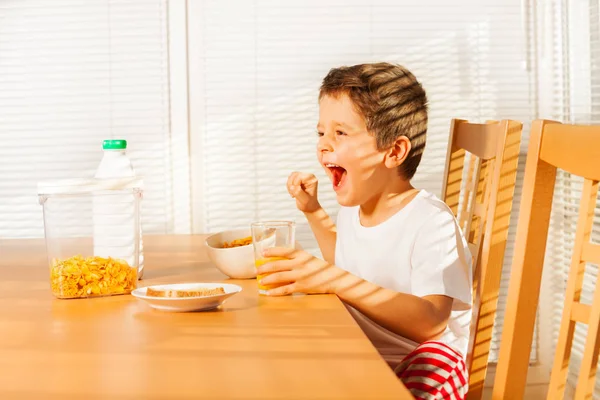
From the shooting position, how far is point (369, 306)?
1282 mm

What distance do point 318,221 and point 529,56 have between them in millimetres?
1184

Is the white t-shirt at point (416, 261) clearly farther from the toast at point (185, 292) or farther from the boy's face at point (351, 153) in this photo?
the toast at point (185, 292)

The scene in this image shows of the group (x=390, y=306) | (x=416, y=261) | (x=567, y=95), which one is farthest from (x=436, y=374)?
(x=567, y=95)

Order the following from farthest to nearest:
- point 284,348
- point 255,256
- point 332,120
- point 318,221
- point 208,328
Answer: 1. point 318,221
2. point 332,120
3. point 255,256
4. point 208,328
5. point 284,348

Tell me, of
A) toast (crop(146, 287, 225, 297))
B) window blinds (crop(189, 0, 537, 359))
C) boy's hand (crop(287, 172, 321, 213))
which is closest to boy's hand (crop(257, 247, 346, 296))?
toast (crop(146, 287, 225, 297))

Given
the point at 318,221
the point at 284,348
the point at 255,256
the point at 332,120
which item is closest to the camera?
the point at 284,348

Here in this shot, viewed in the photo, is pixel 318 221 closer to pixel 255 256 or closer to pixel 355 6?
pixel 255 256

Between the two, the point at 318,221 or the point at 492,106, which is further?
the point at 492,106

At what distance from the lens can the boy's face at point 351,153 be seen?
1.58m

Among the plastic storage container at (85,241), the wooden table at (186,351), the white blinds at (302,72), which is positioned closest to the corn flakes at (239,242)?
the wooden table at (186,351)

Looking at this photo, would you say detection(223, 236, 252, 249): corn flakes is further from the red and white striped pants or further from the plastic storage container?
the red and white striped pants

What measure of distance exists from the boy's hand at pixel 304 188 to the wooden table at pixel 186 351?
1.42ft

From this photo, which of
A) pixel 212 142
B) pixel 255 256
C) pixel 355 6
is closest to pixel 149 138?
pixel 212 142

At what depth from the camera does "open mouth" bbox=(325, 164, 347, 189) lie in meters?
1.61
